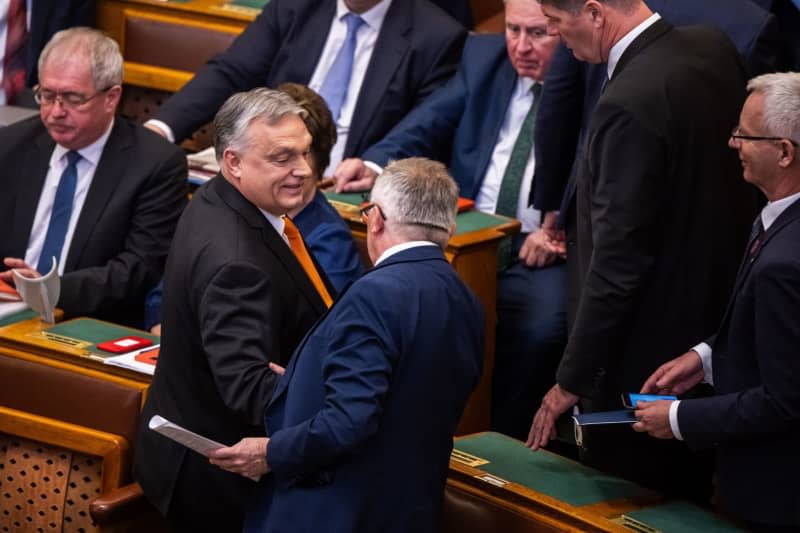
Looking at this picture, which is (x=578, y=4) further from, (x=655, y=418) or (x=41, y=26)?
(x=41, y=26)

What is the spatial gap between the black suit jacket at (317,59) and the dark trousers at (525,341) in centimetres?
79

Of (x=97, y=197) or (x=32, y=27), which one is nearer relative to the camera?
(x=97, y=197)

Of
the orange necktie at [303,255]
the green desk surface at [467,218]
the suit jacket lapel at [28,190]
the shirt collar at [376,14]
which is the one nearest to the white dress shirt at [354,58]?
the shirt collar at [376,14]

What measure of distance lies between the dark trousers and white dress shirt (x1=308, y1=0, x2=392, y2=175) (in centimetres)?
84

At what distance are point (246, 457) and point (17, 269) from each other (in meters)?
1.21

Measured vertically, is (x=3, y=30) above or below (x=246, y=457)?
below

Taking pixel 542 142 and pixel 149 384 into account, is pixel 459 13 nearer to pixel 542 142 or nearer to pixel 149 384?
pixel 542 142

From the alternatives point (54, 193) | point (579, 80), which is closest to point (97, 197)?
point (54, 193)

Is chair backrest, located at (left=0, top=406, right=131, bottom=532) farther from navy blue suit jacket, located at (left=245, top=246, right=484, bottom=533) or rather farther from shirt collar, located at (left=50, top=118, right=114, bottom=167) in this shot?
shirt collar, located at (left=50, top=118, right=114, bottom=167)

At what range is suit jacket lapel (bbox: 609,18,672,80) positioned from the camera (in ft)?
9.77

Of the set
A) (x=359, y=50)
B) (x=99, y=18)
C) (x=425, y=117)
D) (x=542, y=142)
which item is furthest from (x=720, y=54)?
(x=99, y=18)

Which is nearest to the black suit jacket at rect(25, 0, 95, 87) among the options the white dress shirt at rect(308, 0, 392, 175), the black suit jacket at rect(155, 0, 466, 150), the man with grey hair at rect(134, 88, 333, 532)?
the black suit jacket at rect(155, 0, 466, 150)

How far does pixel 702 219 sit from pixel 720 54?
1.19 feet

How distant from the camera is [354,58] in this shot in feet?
14.9
